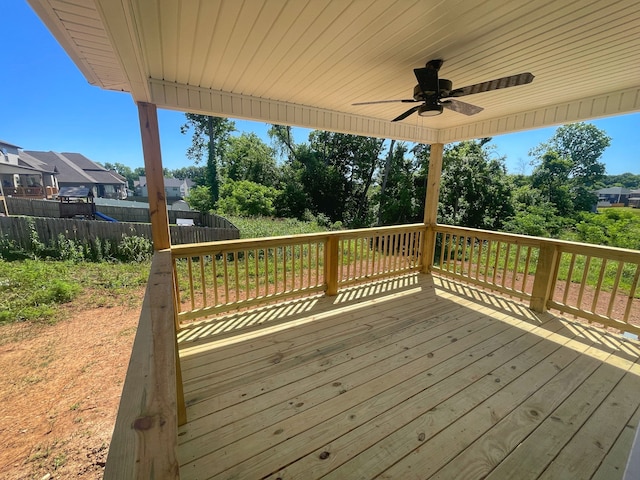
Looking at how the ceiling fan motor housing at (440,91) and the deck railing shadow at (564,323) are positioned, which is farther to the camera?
the deck railing shadow at (564,323)

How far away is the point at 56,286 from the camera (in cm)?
497

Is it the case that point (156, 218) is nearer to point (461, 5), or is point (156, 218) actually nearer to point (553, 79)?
point (461, 5)

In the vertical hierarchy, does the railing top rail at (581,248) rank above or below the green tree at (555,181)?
below

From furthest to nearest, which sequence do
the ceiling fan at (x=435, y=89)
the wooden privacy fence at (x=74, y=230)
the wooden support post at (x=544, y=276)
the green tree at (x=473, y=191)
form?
1. the green tree at (x=473, y=191)
2. the wooden privacy fence at (x=74, y=230)
3. the wooden support post at (x=544, y=276)
4. the ceiling fan at (x=435, y=89)

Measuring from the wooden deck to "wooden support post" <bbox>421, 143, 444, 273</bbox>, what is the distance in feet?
5.30

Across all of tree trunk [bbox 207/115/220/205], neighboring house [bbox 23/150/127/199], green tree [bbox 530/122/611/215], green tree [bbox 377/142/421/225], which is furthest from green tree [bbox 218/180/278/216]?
neighboring house [bbox 23/150/127/199]

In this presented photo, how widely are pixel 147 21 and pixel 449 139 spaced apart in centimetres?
420

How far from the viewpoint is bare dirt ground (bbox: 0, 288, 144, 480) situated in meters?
2.22

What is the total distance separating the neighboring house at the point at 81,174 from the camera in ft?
79.7

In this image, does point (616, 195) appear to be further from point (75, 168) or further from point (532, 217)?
point (75, 168)

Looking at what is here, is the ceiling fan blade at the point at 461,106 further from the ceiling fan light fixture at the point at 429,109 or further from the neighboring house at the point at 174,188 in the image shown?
the neighboring house at the point at 174,188

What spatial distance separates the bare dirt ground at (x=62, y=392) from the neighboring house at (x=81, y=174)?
85.0ft

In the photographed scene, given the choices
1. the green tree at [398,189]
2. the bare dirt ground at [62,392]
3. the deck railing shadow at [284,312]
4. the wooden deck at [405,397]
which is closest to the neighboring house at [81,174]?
the green tree at [398,189]

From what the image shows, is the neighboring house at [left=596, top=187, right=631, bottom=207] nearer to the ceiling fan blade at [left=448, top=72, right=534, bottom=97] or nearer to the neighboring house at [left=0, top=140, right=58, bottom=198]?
the ceiling fan blade at [left=448, top=72, right=534, bottom=97]
